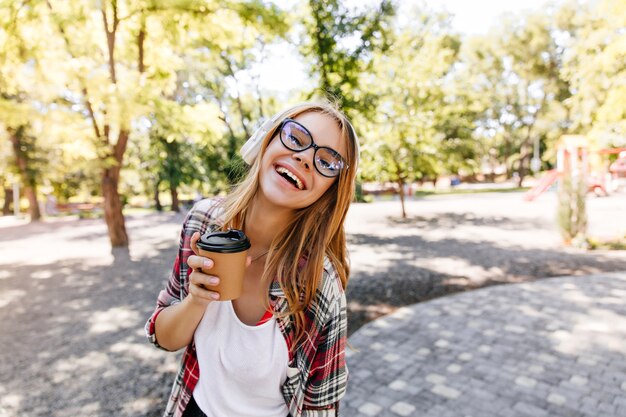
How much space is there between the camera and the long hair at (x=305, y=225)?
4.62 ft

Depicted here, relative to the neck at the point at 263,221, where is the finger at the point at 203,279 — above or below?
below

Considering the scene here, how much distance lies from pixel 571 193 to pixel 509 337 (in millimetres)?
6547

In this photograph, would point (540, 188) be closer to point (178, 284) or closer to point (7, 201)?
point (178, 284)

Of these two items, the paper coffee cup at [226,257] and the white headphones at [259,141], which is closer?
the paper coffee cup at [226,257]

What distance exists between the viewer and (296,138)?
1407mm

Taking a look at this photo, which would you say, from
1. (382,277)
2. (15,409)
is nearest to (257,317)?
(15,409)

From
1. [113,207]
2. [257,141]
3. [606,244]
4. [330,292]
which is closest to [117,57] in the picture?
[113,207]

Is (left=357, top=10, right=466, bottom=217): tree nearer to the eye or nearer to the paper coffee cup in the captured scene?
the eye

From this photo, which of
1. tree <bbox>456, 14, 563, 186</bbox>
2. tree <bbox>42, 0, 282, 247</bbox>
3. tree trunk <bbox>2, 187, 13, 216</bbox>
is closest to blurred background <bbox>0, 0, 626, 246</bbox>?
tree <bbox>42, 0, 282, 247</bbox>

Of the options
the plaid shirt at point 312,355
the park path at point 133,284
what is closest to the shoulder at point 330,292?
the plaid shirt at point 312,355

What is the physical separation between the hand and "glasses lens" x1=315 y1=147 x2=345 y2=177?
460 mm

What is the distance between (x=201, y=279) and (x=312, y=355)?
1.61ft

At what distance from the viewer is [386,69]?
14727 mm

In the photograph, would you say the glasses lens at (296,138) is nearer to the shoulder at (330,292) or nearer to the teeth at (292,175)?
the teeth at (292,175)
